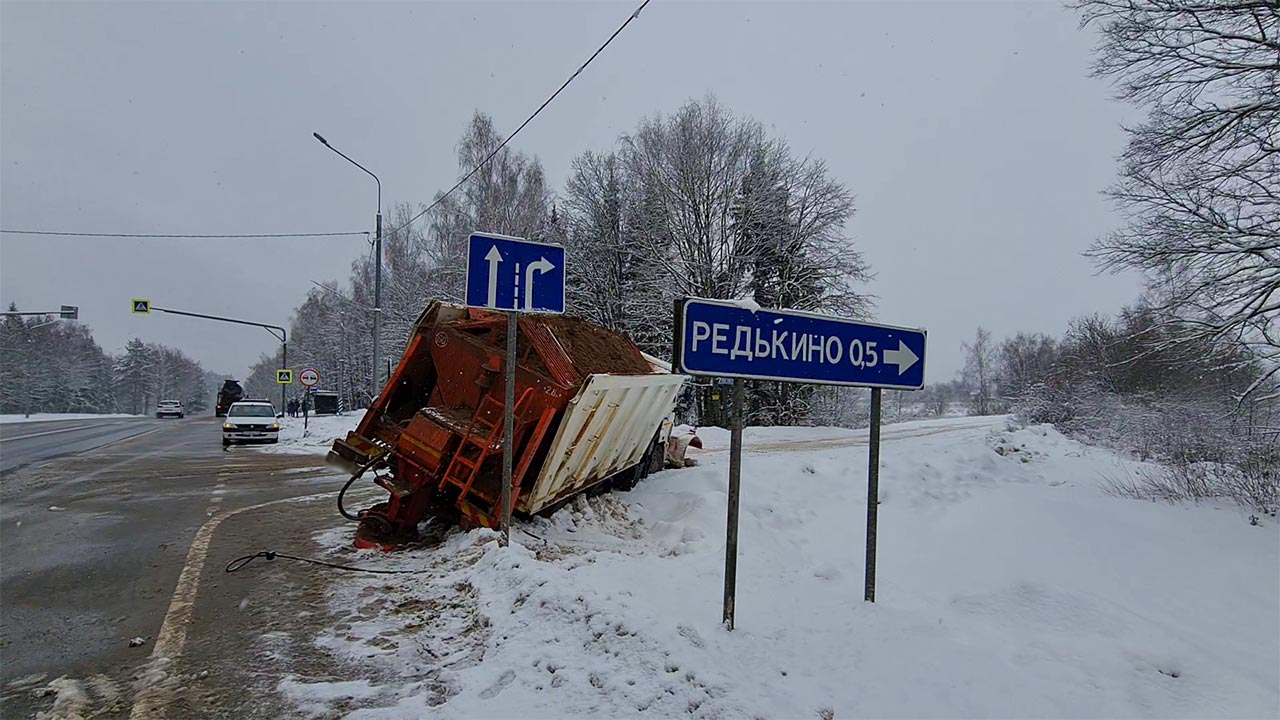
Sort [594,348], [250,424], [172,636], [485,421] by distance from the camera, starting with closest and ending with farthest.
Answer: [172,636] → [485,421] → [594,348] → [250,424]

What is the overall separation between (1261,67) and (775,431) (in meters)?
14.7

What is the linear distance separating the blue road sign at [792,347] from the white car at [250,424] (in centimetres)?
2153

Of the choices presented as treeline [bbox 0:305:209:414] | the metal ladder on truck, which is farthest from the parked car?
the metal ladder on truck

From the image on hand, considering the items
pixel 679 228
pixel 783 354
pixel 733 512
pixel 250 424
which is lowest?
pixel 250 424

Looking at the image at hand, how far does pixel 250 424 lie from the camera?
21.3m

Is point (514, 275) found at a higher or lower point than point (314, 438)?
higher

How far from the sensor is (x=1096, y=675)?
10.9ft

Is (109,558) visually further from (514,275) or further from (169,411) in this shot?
(169,411)

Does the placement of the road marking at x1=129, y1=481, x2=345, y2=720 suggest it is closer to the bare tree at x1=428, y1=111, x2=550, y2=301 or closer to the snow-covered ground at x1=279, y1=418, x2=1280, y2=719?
the snow-covered ground at x1=279, y1=418, x2=1280, y2=719

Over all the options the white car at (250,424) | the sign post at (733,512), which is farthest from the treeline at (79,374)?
the sign post at (733,512)

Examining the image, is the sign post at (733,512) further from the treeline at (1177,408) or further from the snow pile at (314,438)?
the snow pile at (314,438)

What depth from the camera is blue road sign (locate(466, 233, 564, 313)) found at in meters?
5.31

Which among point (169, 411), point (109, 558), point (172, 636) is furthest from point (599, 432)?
point (169, 411)

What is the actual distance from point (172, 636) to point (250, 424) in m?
19.5
